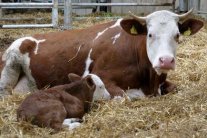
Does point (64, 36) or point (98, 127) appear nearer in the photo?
point (98, 127)

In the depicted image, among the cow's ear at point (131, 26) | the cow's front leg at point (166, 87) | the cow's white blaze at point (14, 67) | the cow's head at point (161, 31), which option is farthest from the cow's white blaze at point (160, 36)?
the cow's white blaze at point (14, 67)

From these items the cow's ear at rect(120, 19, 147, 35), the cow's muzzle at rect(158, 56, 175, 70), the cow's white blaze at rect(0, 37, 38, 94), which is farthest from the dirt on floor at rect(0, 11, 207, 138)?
the cow's ear at rect(120, 19, 147, 35)

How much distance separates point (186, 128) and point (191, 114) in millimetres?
557

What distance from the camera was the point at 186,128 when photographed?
13.8 ft

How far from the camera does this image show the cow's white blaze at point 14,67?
21.4 feet

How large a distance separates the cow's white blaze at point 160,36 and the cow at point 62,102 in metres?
0.70

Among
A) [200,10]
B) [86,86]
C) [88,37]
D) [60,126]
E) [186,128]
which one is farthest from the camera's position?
[200,10]

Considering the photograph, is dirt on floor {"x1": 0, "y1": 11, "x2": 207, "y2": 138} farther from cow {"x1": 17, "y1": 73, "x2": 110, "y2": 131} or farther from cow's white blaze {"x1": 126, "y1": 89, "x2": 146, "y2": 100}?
cow's white blaze {"x1": 126, "y1": 89, "x2": 146, "y2": 100}

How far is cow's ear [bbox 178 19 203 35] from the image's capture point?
5926 millimetres

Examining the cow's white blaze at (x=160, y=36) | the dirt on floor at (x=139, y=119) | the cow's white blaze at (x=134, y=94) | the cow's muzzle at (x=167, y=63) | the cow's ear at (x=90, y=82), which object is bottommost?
the cow's white blaze at (x=134, y=94)

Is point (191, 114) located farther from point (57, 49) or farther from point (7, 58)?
point (7, 58)

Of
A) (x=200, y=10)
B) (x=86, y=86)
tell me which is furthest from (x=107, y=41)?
(x=200, y=10)

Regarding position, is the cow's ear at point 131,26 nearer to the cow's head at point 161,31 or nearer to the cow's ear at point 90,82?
the cow's head at point 161,31

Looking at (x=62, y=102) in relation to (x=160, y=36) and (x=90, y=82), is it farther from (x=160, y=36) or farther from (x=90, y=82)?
(x=160, y=36)
